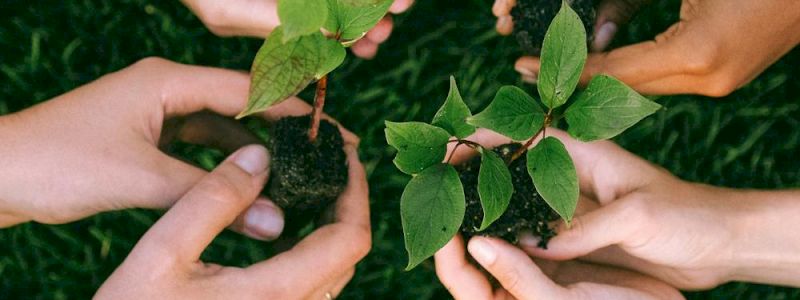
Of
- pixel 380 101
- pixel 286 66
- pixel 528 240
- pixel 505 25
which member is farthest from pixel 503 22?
pixel 286 66

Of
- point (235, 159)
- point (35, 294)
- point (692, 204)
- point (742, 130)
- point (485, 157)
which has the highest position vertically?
point (485, 157)

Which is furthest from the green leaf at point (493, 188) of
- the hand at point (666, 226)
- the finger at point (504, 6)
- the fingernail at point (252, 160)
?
the finger at point (504, 6)

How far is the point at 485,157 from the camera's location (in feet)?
2.52

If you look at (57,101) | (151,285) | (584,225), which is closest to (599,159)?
(584,225)

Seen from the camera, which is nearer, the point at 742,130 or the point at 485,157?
the point at 485,157

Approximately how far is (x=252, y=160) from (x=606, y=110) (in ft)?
1.82

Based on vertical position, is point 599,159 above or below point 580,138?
below

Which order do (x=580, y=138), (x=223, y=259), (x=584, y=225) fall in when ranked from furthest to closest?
(x=223, y=259), (x=584, y=225), (x=580, y=138)

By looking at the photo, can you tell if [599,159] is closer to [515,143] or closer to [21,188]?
[515,143]

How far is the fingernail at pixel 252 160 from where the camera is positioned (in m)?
1.08

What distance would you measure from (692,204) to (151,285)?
0.84 m

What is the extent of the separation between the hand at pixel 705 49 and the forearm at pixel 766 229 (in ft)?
0.68

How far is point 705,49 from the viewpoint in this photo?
1.18 metres

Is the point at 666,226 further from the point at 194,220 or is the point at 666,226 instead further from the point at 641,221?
the point at 194,220
